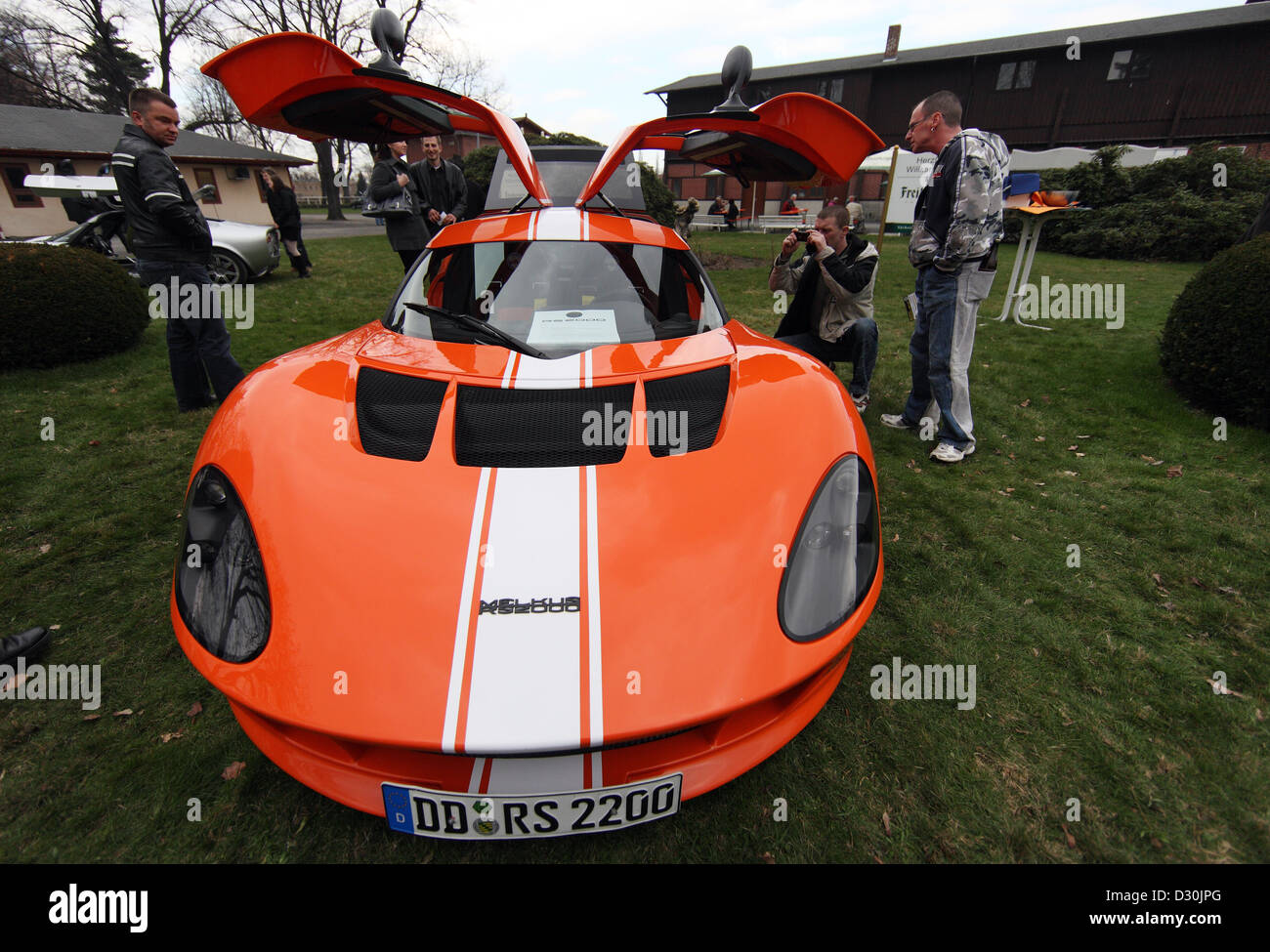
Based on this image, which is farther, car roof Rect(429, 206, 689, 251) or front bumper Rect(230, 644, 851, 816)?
car roof Rect(429, 206, 689, 251)

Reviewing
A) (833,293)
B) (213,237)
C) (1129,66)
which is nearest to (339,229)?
(213,237)

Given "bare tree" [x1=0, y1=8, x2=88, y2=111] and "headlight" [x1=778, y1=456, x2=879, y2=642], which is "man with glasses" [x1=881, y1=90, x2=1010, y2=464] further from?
"bare tree" [x1=0, y1=8, x2=88, y2=111]

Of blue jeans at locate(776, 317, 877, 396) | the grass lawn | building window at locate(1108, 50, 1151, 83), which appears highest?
building window at locate(1108, 50, 1151, 83)

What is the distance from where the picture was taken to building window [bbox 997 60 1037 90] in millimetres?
23969

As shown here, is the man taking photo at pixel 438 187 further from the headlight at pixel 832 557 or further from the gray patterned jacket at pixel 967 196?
the headlight at pixel 832 557

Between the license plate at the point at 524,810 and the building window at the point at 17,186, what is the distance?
99.5ft

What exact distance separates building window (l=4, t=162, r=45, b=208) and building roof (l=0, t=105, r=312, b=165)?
2.27 ft

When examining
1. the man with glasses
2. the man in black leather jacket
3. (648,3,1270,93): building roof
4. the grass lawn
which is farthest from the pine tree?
the man with glasses

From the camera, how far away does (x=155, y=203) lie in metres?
3.56

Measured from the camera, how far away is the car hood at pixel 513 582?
1.21 m

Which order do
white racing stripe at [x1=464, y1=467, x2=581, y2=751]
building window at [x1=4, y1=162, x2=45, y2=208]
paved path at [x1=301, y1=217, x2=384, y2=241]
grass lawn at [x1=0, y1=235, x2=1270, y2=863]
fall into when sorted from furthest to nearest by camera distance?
building window at [x1=4, y1=162, x2=45, y2=208]
paved path at [x1=301, y1=217, x2=384, y2=241]
grass lawn at [x1=0, y1=235, x2=1270, y2=863]
white racing stripe at [x1=464, y1=467, x2=581, y2=751]

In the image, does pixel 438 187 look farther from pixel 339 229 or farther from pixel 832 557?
pixel 339 229
